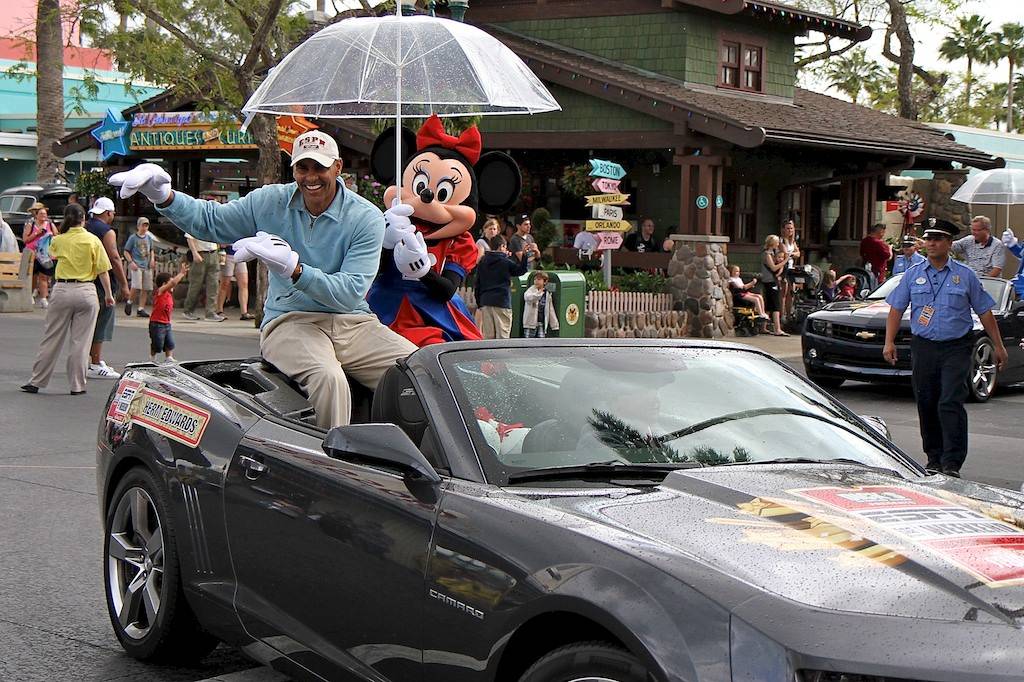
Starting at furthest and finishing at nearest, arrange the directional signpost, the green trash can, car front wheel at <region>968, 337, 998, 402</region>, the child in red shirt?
1. the directional signpost
2. the green trash can
3. the child in red shirt
4. car front wheel at <region>968, 337, 998, 402</region>

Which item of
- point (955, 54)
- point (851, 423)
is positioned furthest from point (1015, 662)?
point (955, 54)

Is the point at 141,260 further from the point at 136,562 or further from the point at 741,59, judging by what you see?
the point at 136,562

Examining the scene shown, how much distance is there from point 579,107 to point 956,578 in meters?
23.5

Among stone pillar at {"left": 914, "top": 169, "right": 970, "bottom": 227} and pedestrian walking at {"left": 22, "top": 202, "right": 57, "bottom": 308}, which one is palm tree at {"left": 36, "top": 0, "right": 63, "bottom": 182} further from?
stone pillar at {"left": 914, "top": 169, "right": 970, "bottom": 227}

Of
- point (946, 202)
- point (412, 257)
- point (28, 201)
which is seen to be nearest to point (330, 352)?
point (412, 257)

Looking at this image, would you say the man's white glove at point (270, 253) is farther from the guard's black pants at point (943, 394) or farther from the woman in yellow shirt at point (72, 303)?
the woman in yellow shirt at point (72, 303)

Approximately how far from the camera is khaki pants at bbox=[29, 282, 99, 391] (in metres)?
13.3

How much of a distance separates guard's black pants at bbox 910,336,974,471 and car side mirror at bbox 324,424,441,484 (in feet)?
22.0

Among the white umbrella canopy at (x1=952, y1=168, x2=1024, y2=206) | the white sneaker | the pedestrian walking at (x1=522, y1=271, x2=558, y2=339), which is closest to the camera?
the white sneaker

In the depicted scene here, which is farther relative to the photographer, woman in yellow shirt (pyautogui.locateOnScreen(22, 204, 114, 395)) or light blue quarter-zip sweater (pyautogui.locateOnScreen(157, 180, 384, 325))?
woman in yellow shirt (pyautogui.locateOnScreen(22, 204, 114, 395))

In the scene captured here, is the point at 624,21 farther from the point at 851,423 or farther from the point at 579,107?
the point at 851,423

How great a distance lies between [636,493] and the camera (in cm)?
375

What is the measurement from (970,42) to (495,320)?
183ft

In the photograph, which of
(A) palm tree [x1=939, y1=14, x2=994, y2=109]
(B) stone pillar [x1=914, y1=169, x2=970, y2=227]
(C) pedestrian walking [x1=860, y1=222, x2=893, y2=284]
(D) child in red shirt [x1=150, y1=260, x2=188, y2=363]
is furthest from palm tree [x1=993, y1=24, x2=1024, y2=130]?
(D) child in red shirt [x1=150, y1=260, x2=188, y2=363]
